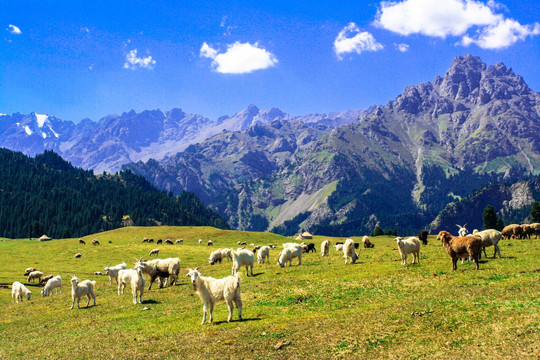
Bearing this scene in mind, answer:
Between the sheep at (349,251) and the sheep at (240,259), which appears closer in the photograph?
the sheep at (240,259)

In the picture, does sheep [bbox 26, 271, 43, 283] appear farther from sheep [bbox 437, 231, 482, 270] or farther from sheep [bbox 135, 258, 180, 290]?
sheep [bbox 437, 231, 482, 270]

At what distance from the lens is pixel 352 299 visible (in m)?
24.7

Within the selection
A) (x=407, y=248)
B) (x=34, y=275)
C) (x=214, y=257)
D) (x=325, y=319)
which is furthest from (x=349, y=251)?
(x=34, y=275)

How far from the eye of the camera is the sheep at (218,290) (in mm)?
21547

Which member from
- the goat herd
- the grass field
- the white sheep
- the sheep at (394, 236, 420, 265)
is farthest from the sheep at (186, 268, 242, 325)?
the white sheep

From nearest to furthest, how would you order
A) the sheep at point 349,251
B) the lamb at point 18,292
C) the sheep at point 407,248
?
the sheep at point 407,248 → the sheep at point 349,251 → the lamb at point 18,292

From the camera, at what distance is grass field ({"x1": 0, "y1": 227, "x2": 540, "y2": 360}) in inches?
616

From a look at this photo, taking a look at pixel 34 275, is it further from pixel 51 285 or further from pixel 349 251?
pixel 349 251

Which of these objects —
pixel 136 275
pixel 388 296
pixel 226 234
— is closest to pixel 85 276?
pixel 136 275

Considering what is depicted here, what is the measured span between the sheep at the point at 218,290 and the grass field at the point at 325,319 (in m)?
1.11

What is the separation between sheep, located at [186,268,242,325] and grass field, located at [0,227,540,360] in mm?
1108

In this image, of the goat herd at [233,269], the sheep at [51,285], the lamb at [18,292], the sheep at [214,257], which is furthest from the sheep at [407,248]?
the lamb at [18,292]

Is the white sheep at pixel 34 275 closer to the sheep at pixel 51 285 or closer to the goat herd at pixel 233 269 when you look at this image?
the goat herd at pixel 233 269

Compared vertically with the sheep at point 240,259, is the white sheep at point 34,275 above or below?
below
